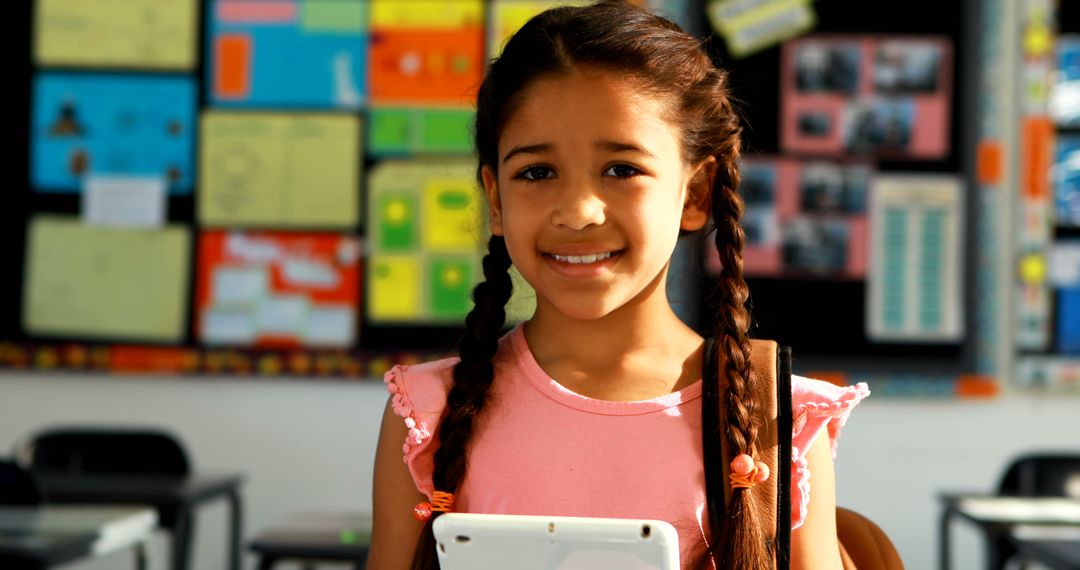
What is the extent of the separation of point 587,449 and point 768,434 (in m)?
0.16

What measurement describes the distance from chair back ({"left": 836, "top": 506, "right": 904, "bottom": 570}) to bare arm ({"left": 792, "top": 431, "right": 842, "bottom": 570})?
41 mm

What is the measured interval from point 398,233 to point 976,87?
1.81 meters

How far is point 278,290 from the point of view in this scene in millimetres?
3975

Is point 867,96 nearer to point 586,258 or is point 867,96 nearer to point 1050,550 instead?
point 1050,550

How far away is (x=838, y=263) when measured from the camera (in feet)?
12.7

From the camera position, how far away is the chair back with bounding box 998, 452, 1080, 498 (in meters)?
3.27

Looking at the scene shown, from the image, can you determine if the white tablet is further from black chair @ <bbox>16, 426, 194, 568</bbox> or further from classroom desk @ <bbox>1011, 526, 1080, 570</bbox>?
black chair @ <bbox>16, 426, 194, 568</bbox>

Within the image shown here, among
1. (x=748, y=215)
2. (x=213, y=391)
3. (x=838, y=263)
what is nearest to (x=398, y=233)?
(x=213, y=391)

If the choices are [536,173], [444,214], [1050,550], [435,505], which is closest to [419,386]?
[435,505]

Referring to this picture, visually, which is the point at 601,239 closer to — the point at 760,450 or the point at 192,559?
the point at 760,450

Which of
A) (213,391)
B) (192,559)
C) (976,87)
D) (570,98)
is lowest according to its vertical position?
(192,559)

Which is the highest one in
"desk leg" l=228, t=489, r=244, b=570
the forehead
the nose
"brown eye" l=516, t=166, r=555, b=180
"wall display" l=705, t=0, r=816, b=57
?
"wall display" l=705, t=0, r=816, b=57

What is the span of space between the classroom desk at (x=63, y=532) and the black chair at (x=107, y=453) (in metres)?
0.48

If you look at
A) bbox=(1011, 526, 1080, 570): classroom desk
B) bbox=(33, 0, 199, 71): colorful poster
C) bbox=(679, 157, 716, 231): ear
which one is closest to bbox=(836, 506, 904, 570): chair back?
bbox=(679, 157, 716, 231): ear
